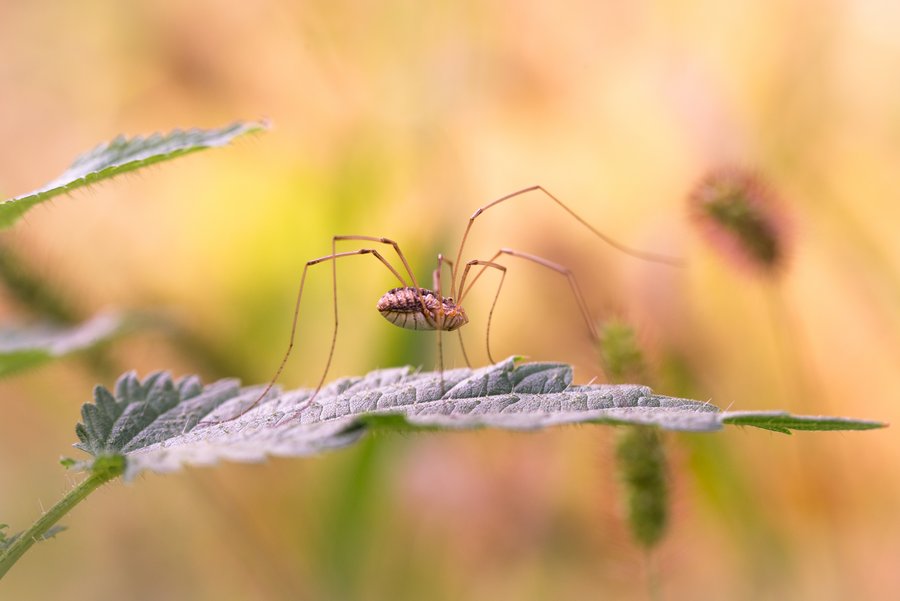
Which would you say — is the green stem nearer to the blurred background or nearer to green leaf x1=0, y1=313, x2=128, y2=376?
green leaf x1=0, y1=313, x2=128, y2=376

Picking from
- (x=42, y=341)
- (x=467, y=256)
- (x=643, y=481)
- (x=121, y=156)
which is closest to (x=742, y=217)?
(x=643, y=481)

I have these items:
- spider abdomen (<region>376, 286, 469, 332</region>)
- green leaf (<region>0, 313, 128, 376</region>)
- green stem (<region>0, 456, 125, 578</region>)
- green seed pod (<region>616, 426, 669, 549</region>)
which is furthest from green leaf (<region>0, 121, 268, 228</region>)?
green seed pod (<region>616, 426, 669, 549</region>)

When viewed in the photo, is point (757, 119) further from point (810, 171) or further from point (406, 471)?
point (406, 471)

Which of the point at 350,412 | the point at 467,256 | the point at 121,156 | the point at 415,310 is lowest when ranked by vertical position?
the point at 350,412

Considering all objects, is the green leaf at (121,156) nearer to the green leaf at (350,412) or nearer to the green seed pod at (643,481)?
the green leaf at (350,412)

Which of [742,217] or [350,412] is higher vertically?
[742,217]

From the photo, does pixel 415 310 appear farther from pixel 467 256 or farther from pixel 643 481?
pixel 467 256

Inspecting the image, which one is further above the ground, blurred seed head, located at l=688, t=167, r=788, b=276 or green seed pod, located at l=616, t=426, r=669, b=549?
blurred seed head, located at l=688, t=167, r=788, b=276
